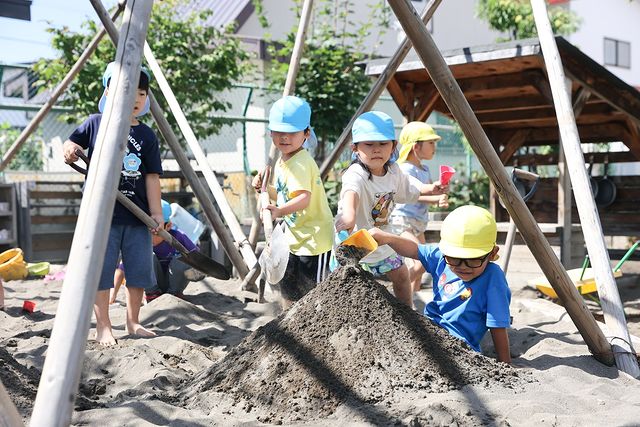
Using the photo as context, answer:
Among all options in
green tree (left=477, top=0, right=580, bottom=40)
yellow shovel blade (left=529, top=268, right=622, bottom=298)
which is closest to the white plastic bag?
yellow shovel blade (left=529, top=268, right=622, bottom=298)

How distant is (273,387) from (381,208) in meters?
1.58

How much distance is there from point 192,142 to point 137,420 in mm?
3303

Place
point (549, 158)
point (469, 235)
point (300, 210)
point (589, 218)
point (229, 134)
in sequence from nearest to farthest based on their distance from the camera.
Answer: point (469, 235), point (589, 218), point (300, 210), point (549, 158), point (229, 134)

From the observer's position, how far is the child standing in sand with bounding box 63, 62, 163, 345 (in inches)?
159

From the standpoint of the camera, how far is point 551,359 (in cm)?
351

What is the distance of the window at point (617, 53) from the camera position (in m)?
29.1

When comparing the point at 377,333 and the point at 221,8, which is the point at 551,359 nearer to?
the point at 377,333

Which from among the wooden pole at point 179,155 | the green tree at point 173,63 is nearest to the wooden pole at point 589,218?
the wooden pole at point 179,155

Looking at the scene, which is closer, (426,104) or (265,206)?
(265,206)

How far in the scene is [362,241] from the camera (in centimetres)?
329

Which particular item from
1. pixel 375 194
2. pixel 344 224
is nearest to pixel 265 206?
pixel 344 224

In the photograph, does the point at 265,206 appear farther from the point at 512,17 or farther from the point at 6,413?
the point at 512,17

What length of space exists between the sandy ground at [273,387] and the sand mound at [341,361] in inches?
0.4

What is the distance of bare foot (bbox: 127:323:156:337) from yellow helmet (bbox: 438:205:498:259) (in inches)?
68.8
